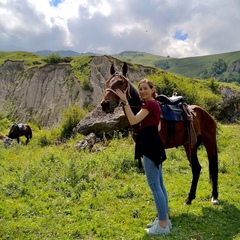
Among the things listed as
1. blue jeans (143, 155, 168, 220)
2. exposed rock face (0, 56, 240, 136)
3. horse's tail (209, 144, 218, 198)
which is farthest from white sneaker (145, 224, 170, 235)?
exposed rock face (0, 56, 240, 136)

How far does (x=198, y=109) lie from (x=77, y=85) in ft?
139

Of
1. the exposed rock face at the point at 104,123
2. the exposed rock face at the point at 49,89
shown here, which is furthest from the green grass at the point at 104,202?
the exposed rock face at the point at 49,89

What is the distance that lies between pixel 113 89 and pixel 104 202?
2.93 m

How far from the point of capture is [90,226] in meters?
5.11

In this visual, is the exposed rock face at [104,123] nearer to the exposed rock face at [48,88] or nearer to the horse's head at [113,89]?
the horse's head at [113,89]

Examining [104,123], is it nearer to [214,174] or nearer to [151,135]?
[214,174]

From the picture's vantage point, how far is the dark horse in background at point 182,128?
15.6 ft

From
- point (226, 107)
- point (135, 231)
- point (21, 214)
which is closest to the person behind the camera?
point (135, 231)

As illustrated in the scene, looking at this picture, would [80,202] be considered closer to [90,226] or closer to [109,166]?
[90,226]

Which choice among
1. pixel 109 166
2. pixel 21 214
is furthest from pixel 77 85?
pixel 21 214

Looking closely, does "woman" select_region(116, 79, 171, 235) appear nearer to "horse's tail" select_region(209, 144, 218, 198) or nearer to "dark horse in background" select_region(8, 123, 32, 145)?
"horse's tail" select_region(209, 144, 218, 198)

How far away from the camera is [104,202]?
625 centimetres

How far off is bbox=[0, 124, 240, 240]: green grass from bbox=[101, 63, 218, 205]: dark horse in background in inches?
26.3

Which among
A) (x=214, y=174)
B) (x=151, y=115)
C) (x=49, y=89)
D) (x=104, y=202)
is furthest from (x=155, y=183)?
(x=49, y=89)
